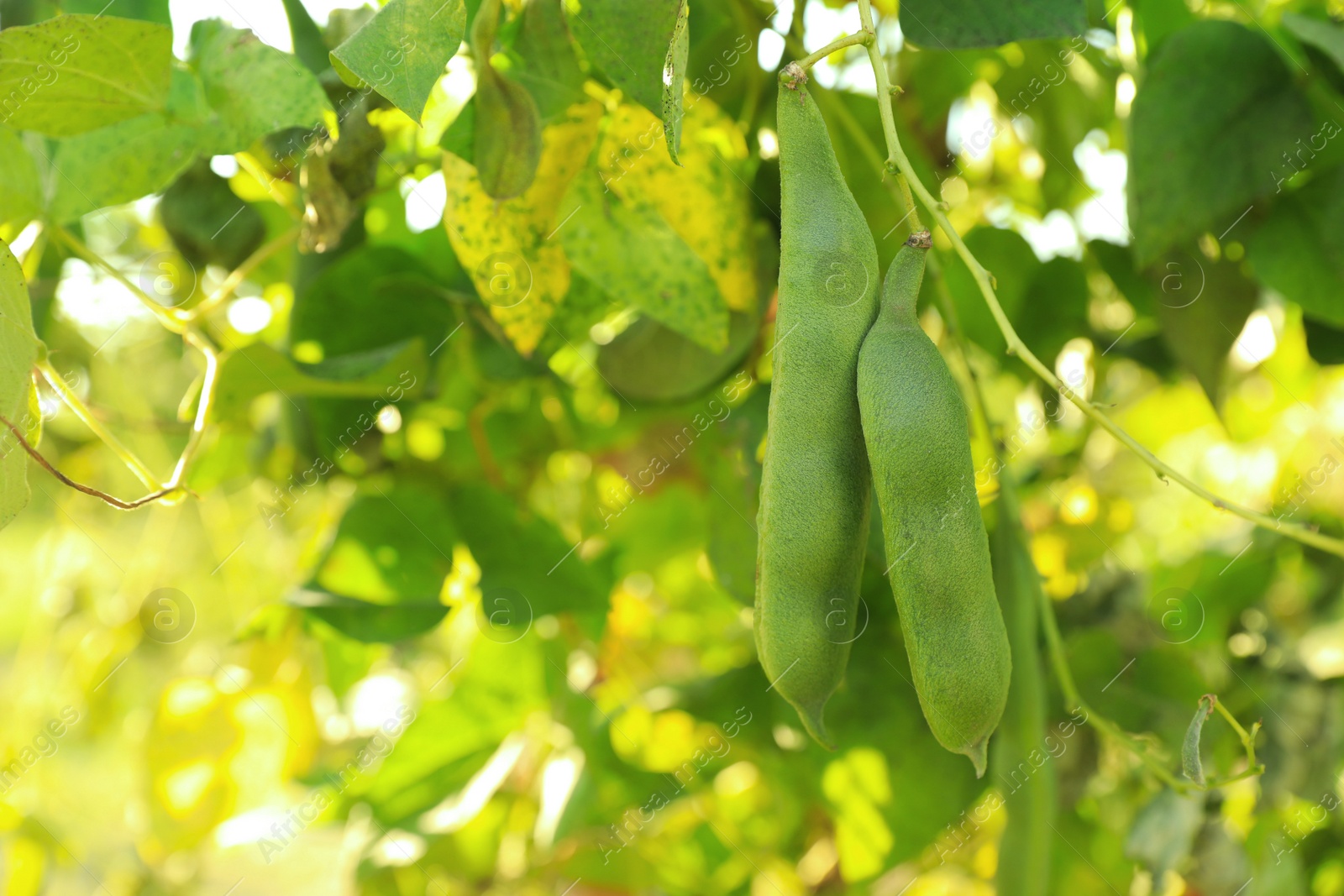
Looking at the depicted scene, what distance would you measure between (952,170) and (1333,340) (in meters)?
0.31

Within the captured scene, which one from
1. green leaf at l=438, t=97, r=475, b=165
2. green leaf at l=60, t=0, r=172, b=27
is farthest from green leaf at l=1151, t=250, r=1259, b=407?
green leaf at l=60, t=0, r=172, b=27

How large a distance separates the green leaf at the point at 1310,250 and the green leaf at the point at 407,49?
0.49m

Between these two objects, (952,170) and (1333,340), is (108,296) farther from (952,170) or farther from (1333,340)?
(1333,340)

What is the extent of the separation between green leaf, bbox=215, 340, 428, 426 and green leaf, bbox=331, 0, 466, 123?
9.3 inches

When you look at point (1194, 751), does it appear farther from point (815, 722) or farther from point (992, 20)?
point (992, 20)

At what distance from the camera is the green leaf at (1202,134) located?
0.55m

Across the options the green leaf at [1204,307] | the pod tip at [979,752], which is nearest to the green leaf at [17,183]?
the pod tip at [979,752]

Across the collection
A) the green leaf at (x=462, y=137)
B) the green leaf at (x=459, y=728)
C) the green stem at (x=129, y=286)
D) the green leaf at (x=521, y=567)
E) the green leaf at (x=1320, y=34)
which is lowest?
the green leaf at (x=459, y=728)

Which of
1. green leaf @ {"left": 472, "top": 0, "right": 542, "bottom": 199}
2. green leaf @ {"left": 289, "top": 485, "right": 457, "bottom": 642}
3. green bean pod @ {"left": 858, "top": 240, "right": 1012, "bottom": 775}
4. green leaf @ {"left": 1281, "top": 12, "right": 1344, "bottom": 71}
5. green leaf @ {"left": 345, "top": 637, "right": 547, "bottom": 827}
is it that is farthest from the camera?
green leaf @ {"left": 345, "top": 637, "right": 547, "bottom": 827}

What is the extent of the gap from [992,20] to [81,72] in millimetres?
406

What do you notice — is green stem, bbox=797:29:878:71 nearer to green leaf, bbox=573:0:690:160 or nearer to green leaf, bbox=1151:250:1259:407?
green leaf, bbox=573:0:690:160

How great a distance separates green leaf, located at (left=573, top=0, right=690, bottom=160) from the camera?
1.26 ft

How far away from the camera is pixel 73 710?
1004 millimetres

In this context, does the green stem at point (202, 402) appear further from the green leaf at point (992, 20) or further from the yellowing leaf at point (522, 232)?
the green leaf at point (992, 20)
